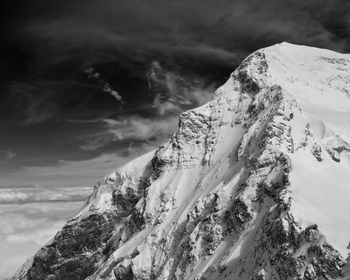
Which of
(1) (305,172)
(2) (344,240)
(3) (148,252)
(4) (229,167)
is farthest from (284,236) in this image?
(3) (148,252)

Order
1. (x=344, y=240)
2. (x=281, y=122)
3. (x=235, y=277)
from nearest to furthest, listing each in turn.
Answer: (x=344, y=240) → (x=235, y=277) → (x=281, y=122)

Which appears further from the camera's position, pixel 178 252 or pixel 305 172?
pixel 178 252

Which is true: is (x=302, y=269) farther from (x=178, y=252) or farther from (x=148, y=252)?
(x=148, y=252)

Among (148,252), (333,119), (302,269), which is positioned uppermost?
(333,119)

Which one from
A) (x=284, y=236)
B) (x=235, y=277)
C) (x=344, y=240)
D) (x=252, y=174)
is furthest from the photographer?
(x=252, y=174)

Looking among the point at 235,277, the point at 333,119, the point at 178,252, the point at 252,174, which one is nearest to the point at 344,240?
the point at 235,277

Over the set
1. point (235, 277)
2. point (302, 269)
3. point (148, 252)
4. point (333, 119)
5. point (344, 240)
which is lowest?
point (148, 252)

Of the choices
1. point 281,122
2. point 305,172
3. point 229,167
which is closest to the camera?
point 305,172

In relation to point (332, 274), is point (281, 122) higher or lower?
higher

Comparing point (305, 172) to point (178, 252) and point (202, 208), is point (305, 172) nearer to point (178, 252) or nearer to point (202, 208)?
point (202, 208)
